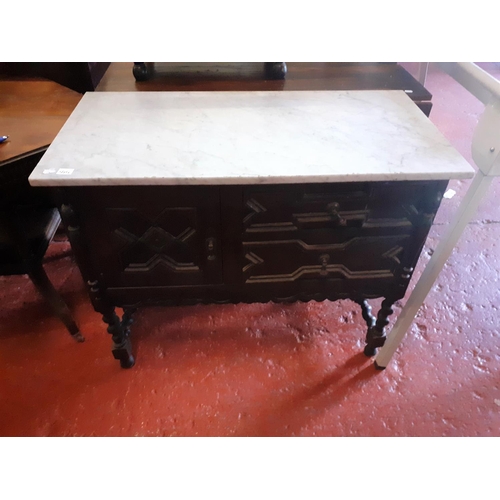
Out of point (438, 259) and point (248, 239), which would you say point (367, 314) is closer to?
point (438, 259)

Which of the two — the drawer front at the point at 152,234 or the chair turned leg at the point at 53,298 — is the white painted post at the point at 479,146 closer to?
the drawer front at the point at 152,234

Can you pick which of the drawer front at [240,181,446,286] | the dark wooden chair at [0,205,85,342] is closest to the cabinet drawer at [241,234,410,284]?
the drawer front at [240,181,446,286]

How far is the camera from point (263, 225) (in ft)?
3.42

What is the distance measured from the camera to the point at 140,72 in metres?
1.39

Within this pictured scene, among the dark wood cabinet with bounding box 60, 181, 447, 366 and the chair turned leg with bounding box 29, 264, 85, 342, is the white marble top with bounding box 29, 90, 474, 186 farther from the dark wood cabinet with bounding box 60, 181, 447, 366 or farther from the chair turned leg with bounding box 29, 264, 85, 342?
the chair turned leg with bounding box 29, 264, 85, 342

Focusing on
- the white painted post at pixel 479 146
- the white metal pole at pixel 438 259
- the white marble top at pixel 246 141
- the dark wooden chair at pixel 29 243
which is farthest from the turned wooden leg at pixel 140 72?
the white metal pole at pixel 438 259

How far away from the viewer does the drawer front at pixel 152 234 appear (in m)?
0.97

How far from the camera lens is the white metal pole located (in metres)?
1.02

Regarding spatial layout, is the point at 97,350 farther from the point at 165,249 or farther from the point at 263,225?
the point at 263,225


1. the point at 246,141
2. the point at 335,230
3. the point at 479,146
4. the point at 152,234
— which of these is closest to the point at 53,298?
the point at 152,234

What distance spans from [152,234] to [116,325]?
1.43 feet

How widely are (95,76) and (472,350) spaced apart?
5.54ft

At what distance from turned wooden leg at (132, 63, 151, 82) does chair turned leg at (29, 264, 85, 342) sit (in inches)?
28.2

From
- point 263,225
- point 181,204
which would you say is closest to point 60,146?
point 181,204
